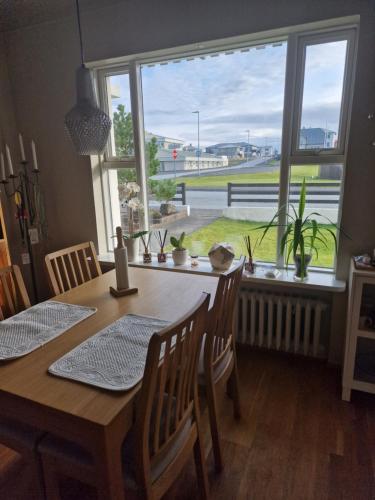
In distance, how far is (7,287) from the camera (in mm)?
1581

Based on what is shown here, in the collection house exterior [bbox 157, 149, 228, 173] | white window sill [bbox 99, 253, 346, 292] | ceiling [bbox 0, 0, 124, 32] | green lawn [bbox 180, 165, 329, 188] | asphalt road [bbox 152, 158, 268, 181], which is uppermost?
ceiling [bbox 0, 0, 124, 32]

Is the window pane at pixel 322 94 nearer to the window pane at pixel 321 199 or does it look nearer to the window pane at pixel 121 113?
the window pane at pixel 321 199

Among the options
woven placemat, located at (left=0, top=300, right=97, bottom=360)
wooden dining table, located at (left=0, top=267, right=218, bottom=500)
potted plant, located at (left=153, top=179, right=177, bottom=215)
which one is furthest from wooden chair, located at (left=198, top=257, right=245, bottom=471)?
potted plant, located at (left=153, top=179, right=177, bottom=215)

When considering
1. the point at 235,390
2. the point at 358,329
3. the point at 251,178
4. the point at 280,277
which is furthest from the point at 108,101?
the point at 358,329

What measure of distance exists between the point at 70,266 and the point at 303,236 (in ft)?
5.11

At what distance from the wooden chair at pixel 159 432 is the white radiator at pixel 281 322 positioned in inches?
45.5

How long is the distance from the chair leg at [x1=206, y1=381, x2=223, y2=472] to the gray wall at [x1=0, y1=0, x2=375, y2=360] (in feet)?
3.77

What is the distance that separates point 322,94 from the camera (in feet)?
6.65

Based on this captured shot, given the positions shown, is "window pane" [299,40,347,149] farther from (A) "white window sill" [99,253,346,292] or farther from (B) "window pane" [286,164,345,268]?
(A) "white window sill" [99,253,346,292]

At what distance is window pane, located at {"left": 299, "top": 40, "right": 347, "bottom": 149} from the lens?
1963 millimetres

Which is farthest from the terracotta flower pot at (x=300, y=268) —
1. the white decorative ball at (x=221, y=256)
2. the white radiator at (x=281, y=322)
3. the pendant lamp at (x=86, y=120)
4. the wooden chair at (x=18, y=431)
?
the wooden chair at (x=18, y=431)

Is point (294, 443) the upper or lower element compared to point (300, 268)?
lower

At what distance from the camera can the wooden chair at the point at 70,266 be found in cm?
185

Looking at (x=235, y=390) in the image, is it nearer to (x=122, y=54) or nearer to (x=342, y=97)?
(x=342, y=97)
